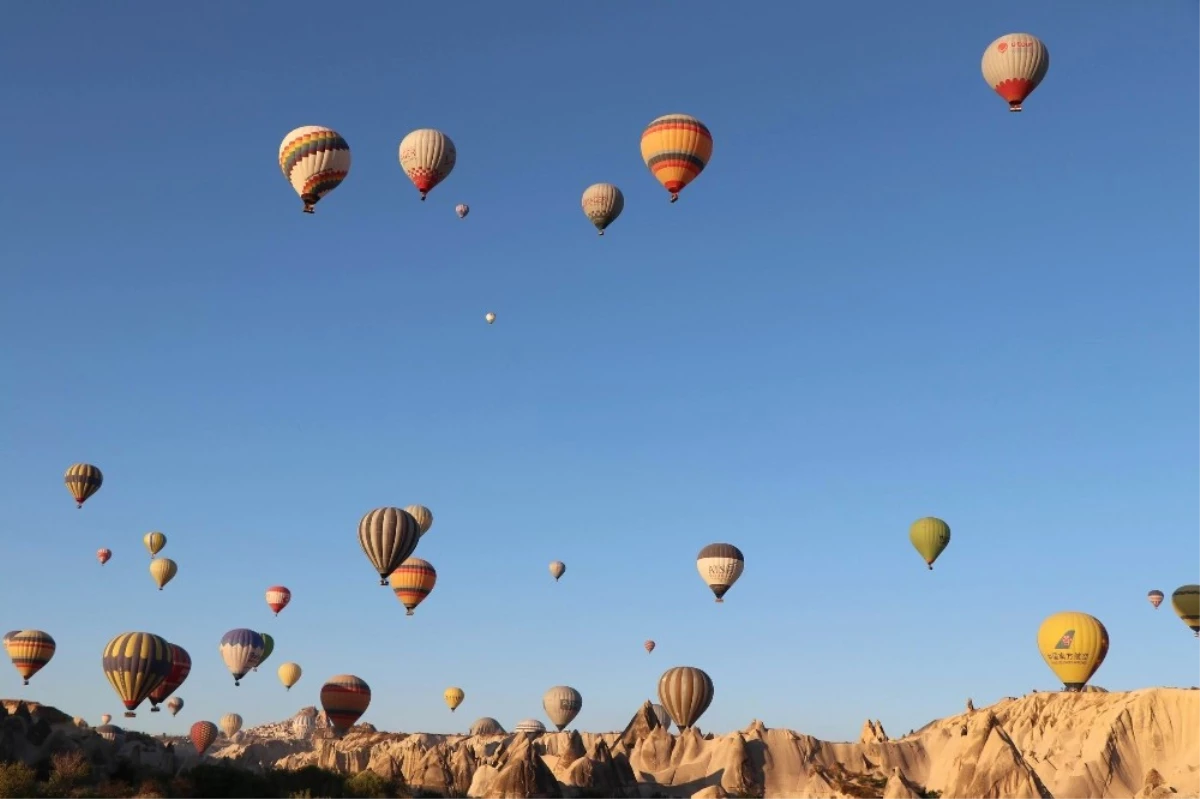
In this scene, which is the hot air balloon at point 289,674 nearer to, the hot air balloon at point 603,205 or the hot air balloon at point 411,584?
the hot air balloon at point 411,584

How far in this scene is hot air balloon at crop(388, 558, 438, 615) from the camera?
347 feet

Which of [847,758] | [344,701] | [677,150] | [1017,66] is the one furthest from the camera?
[847,758]

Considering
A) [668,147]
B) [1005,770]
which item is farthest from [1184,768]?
[668,147]

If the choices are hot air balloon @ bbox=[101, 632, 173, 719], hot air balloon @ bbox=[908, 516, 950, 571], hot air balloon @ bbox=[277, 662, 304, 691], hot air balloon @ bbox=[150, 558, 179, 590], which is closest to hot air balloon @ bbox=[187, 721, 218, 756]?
hot air balloon @ bbox=[277, 662, 304, 691]

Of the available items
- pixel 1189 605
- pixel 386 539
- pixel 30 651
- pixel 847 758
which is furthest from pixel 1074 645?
pixel 30 651

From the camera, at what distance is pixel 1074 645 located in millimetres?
111000

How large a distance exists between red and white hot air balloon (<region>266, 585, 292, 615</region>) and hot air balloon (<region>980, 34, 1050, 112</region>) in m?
80.5

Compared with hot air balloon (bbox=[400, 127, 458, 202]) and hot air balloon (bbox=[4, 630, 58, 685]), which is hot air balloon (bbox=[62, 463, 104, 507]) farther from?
hot air balloon (bbox=[400, 127, 458, 202])

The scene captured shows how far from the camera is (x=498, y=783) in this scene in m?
95.2

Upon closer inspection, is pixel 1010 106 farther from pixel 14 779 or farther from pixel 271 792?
pixel 14 779

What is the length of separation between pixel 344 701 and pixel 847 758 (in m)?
49.5

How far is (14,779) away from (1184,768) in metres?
85.3

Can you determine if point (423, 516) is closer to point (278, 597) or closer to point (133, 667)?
point (278, 597)

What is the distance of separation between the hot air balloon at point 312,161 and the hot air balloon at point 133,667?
29378mm
